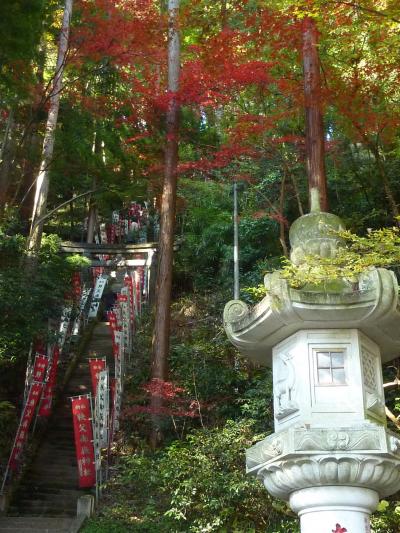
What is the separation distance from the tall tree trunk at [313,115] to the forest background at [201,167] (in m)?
0.43

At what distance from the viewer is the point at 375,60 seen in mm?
11008

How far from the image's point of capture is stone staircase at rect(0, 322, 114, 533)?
31.2ft

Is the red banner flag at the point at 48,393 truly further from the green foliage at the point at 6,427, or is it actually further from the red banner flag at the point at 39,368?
the red banner flag at the point at 39,368

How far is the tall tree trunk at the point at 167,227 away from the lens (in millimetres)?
10805

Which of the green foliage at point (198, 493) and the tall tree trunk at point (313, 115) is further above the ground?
the tall tree trunk at point (313, 115)

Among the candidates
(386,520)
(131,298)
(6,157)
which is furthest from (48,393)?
(386,520)

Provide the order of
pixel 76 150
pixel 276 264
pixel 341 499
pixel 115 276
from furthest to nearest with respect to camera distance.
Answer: pixel 115 276 < pixel 276 264 < pixel 76 150 < pixel 341 499

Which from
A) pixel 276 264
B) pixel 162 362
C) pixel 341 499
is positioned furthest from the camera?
pixel 276 264

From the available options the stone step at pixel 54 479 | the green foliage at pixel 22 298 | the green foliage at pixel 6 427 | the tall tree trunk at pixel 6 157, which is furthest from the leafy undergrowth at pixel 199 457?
the tall tree trunk at pixel 6 157

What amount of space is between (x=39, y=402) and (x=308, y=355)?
28.4 feet

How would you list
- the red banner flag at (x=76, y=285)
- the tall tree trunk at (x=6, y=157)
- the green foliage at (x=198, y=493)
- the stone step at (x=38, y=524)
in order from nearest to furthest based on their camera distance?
the green foliage at (x=198, y=493) < the stone step at (x=38, y=524) < the tall tree trunk at (x=6, y=157) < the red banner flag at (x=76, y=285)

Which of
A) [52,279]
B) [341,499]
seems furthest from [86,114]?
[341,499]

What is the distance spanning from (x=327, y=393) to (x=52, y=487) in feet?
25.3

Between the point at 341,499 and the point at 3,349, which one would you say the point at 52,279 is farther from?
the point at 341,499
